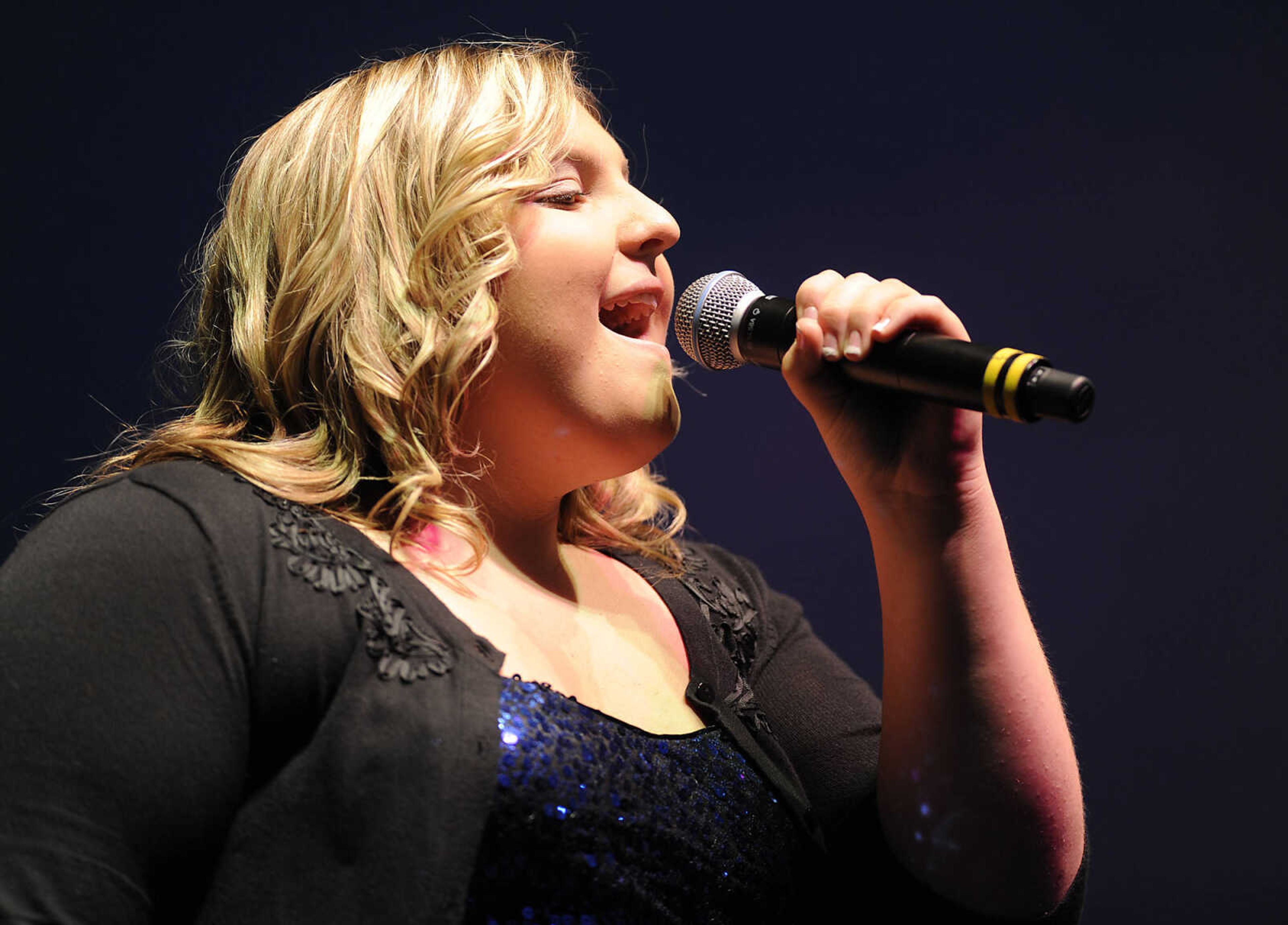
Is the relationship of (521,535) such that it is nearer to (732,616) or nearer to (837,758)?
(732,616)

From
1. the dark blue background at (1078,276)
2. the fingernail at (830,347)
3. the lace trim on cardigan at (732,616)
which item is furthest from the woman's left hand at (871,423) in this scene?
the dark blue background at (1078,276)

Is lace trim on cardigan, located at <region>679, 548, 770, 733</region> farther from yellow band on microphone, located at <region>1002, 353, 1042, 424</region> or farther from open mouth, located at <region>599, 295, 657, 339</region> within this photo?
yellow band on microphone, located at <region>1002, 353, 1042, 424</region>

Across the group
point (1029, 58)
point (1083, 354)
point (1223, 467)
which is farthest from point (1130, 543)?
point (1029, 58)

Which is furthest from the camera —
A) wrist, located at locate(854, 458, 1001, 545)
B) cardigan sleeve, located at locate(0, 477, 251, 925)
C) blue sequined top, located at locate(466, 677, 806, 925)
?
wrist, located at locate(854, 458, 1001, 545)

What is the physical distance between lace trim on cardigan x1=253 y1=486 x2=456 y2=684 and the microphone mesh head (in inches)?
14.2

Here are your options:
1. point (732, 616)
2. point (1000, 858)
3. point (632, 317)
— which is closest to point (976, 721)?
point (1000, 858)

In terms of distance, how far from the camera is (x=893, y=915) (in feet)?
3.33

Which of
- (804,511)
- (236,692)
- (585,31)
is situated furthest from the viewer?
(804,511)

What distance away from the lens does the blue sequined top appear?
728 mm

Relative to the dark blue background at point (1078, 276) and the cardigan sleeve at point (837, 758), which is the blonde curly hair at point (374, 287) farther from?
the dark blue background at point (1078, 276)

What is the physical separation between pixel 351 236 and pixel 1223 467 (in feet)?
4.45

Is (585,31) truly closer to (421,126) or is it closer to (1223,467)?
(421,126)

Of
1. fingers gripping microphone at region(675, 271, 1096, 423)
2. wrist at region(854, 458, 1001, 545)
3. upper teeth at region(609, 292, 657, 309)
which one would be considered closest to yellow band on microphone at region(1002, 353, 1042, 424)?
fingers gripping microphone at region(675, 271, 1096, 423)

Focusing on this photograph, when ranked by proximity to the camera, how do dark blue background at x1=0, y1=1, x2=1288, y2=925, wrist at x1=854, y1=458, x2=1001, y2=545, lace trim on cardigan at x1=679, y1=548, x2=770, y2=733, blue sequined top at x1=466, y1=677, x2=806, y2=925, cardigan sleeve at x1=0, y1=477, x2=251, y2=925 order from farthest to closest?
dark blue background at x1=0, y1=1, x2=1288, y2=925 → lace trim on cardigan at x1=679, y1=548, x2=770, y2=733 → wrist at x1=854, y1=458, x2=1001, y2=545 → blue sequined top at x1=466, y1=677, x2=806, y2=925 → cardigan sleeve at x1=0, y1=477, x2=251, y2=925
